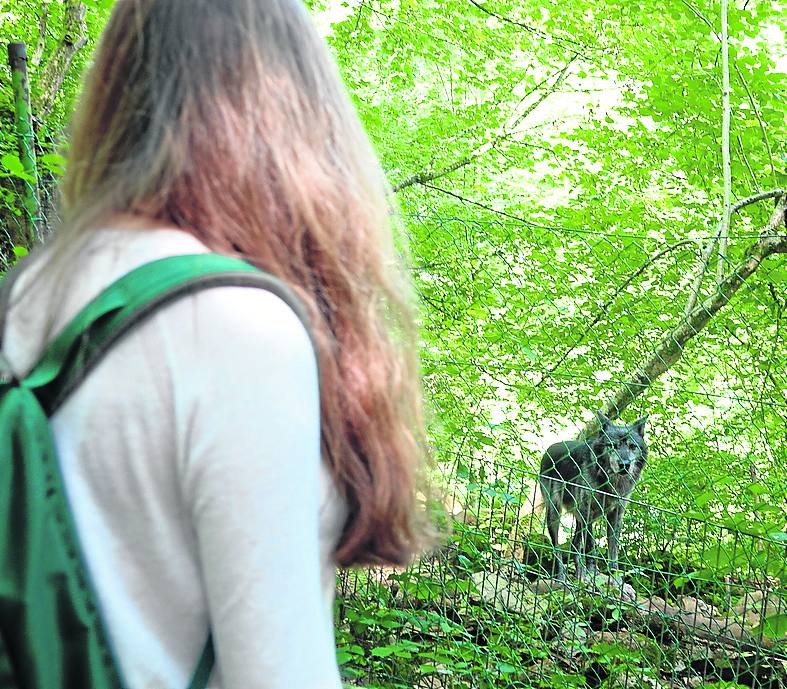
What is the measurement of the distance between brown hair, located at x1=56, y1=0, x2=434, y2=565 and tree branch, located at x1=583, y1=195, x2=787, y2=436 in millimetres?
3323

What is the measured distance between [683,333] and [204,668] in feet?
12.6

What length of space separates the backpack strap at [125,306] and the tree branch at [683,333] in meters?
3.52

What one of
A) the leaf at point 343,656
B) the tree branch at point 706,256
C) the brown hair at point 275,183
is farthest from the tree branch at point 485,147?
the brown hair at point 275,183

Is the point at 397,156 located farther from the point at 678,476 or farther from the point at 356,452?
the point at 356,452

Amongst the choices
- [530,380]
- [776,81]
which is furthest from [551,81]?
[530,380]

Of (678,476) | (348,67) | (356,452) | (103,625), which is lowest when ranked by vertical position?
(678,476)

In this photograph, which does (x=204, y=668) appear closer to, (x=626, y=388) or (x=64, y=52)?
(x=626, y=388)

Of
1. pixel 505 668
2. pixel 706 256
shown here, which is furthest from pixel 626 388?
pixel 505 668

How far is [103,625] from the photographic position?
73cm

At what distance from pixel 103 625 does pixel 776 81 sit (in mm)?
5919

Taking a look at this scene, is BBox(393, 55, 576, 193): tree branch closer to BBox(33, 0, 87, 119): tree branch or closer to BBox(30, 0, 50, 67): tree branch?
BBox(33, 0, 87, 119): tree branch

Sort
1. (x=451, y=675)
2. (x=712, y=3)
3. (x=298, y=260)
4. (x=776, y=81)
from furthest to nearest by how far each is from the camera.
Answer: (x=712, y=3) < (x=776, y=81) < (x=451, y=675) < (x=298, y=260)

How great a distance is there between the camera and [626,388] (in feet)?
13.7

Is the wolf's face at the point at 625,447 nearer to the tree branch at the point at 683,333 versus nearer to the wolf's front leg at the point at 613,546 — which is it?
the tree branch at the point at 683,333
